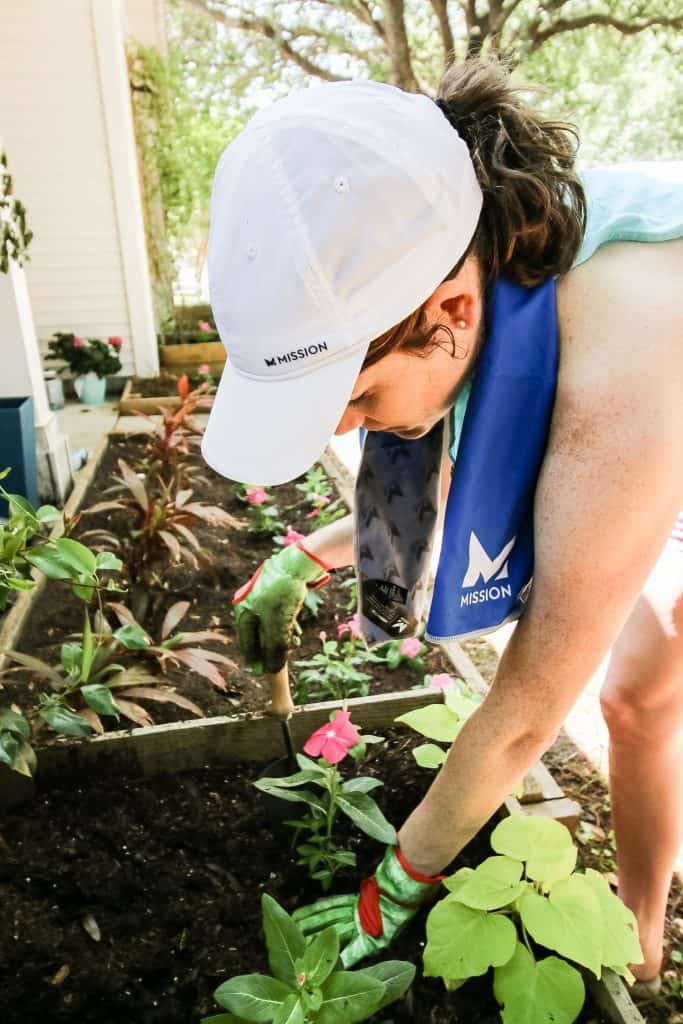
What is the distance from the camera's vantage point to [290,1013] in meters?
0.96

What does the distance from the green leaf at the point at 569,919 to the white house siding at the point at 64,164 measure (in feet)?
18.7

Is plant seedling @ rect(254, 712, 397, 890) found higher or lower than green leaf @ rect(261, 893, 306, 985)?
lower

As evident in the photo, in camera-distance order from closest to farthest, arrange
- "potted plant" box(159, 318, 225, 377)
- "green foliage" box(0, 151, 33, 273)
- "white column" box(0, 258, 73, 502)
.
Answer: "green foliage" box(0, 151, 33, 273), "white column" box(0, 258, 73, 502), "potted plant" box(159, 318, 225, 377)

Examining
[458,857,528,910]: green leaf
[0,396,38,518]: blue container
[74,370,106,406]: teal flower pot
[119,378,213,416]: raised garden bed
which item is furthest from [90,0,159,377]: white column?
[458,857,528,910]: green leaf

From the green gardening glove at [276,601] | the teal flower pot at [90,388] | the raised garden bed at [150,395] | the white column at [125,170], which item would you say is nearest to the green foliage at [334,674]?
the green gardening glove at [276,601]

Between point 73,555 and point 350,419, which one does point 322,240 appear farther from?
point 73,555

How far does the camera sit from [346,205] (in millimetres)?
823

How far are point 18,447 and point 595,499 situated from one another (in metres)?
2.85

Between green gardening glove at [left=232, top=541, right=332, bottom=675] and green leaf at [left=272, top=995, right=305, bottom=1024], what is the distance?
0.73m

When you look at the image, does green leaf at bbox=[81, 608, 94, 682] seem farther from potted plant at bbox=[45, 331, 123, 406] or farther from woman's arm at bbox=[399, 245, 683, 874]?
potted plant at bbox=[45, 331, 123, 406]

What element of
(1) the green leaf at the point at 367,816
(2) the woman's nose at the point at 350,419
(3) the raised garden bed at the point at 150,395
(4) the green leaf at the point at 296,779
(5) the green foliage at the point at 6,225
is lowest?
(3) the raised garden bed at the point at 150,395

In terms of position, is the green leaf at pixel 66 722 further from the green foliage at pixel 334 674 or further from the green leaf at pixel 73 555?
the green foliage at pixel 334 674

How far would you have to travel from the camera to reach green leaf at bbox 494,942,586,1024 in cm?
108

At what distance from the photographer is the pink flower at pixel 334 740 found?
4.65 feet
